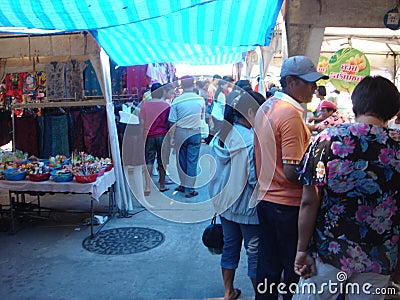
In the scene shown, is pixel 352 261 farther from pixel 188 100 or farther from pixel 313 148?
pixel 188 100

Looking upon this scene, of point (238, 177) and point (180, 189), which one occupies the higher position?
point (238, 177)

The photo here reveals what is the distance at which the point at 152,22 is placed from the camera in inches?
196

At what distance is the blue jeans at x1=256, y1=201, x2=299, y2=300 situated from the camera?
2240 mm

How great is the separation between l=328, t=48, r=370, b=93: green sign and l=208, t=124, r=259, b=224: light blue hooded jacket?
5402 mm

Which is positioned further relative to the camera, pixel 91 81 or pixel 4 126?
pixel 91 81

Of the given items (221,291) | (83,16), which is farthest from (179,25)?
(221,291)

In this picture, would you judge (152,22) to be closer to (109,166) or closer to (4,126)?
(109,166)

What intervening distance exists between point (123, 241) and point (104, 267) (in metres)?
0.71

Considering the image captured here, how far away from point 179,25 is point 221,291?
3747 mm

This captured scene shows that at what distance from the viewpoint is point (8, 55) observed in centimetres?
617

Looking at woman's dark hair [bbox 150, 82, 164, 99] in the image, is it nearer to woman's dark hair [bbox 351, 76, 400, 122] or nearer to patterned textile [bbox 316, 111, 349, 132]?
patterned textile [bbox 316, 111, 349, 132]

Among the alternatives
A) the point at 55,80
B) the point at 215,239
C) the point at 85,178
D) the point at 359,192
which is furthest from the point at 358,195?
the point at 55,80

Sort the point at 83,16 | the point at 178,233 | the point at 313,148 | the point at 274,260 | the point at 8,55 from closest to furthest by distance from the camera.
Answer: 1. the point at 313,148
2. the point at 274,260
3. the point at 83,16
4. the point at 178,233
5. the point at 8,55

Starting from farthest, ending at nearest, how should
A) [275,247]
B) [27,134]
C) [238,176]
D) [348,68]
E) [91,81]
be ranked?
[348,68]
[91,81]
[27,134]
[238,176]
[275,247]
